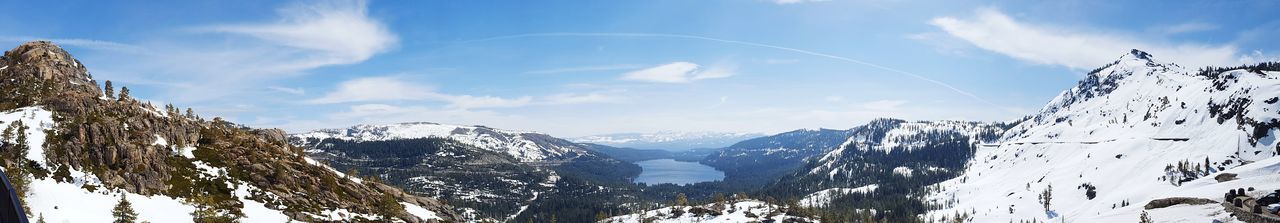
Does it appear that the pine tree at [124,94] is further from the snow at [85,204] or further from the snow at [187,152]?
the snow at [85,204]

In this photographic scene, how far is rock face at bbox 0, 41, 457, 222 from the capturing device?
10638 centimetres

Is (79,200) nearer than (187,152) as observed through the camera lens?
Yes

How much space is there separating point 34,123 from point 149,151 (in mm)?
17948

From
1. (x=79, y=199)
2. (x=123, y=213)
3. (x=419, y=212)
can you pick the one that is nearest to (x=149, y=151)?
(x=79, y=199)

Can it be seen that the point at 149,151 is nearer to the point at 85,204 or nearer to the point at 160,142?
the point at 160,142

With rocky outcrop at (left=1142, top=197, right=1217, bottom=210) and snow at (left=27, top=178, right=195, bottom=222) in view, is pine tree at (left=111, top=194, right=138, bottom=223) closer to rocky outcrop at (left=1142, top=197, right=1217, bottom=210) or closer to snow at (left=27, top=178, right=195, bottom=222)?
snow at (left=27, top=178, right=195, bottom=222)

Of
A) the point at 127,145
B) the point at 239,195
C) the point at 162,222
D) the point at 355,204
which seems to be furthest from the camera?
the point at 355,204

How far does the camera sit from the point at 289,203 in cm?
12775

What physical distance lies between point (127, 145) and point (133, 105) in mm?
31788

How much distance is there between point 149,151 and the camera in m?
114

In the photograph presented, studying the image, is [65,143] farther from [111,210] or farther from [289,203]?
[289,203]

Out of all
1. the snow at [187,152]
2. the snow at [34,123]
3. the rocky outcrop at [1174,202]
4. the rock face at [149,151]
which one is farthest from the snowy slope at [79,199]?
the rocky outcrop at [1174,202]

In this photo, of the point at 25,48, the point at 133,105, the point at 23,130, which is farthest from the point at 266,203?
the point at 25,48

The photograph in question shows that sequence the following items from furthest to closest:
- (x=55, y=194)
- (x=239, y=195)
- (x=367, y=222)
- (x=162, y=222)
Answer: (x=367, y=222) → (x=239, y=195) → (x=162, y=222) → (x=55, y=194)
